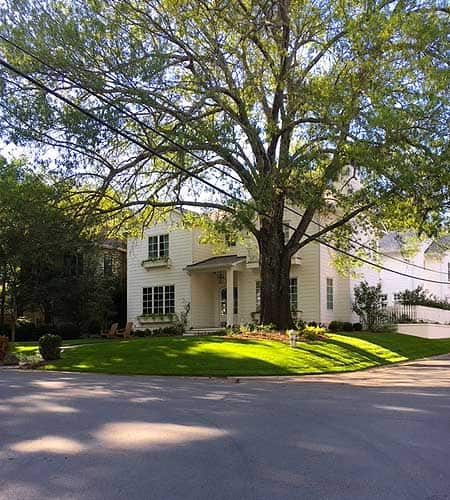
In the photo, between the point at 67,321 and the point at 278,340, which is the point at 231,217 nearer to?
the point at 278,340

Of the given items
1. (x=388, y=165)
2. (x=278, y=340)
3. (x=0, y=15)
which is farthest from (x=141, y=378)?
(x=0, y=15)

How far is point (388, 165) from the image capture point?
18.3m

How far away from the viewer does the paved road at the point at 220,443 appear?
5.68 metres

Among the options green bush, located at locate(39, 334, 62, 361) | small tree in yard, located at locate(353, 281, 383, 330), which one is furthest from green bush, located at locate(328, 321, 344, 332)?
green bush, located at locate(39, 334, 62, 361)

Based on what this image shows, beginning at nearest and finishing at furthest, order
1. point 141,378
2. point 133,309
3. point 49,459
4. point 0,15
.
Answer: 1. point 49,459
2. point 141,378
3. point 0,15
4. point 133,309

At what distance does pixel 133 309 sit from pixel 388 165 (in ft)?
77.8

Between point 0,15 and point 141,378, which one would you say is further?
point 0,15

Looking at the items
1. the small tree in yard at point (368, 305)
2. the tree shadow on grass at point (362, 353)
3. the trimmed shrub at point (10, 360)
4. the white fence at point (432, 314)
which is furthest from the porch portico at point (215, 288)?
the trimmed shrub at point (10, 360)

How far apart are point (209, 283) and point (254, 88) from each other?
17.3m

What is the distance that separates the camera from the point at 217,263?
34.5 m

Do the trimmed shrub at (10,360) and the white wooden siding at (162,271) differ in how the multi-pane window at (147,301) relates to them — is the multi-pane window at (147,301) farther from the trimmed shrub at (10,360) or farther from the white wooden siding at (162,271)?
the trimmed shrub at (10,360)

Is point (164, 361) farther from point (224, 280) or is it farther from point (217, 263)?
point (224, 280)

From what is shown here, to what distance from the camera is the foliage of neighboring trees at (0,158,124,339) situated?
20344 mm

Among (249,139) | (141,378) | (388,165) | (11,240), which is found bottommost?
(141,378)
